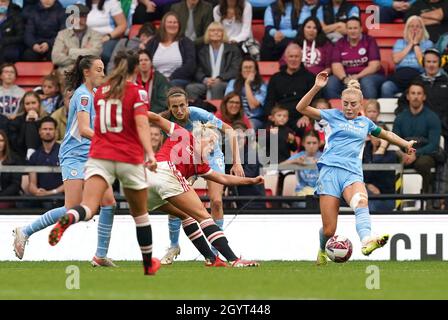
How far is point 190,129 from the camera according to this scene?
46.9 ft

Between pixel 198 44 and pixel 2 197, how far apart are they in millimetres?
4636

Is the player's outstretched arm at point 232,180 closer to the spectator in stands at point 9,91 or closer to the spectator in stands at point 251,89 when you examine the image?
the spectator in stands at point 251,89

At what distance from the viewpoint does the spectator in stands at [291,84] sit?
19.1 m

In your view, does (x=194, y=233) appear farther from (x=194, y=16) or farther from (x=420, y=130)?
(x=194, y=16)

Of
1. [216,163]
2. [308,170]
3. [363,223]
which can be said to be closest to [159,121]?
[216,163]

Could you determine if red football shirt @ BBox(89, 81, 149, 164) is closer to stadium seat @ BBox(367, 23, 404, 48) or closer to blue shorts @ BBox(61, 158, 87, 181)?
blue shorts @ BBox(61, 158, 87, 181)

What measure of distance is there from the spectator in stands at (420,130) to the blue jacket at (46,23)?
5.98m

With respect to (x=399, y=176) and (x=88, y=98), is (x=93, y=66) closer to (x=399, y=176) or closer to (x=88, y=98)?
(x=88, y=98)

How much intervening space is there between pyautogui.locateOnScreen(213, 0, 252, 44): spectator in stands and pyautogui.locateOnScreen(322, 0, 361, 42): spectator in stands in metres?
1.20

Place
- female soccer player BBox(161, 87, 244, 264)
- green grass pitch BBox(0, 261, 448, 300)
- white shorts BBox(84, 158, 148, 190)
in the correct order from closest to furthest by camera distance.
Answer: green grass pitch BBox(0, 261, 448, 300) < white shorts BBox(84, 158, 148, 190) < female soccer player BBox(161, 87, 244, 264)

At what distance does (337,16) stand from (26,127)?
5.19 metres

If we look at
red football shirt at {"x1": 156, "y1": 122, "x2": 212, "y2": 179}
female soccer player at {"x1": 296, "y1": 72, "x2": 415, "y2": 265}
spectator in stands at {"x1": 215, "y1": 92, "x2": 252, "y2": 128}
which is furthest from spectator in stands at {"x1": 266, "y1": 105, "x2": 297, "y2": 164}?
red football shirt at {"x1": 156, "y1": 122, "x2": 212, "y2": 179}

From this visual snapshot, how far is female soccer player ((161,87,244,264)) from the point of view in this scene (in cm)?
1418

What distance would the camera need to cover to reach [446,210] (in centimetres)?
1675
